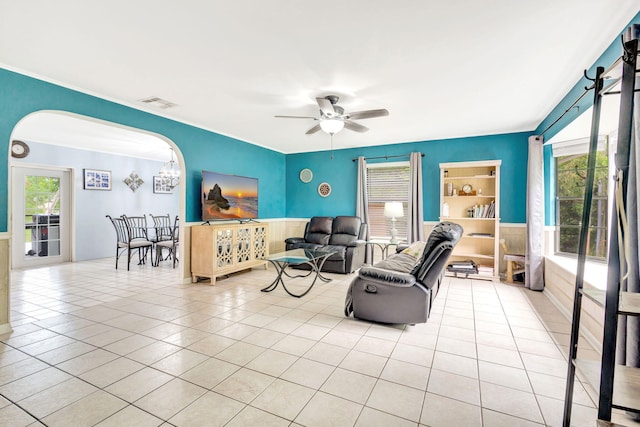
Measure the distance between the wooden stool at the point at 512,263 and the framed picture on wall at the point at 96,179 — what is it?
8.24m

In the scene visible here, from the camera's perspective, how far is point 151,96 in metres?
3.64

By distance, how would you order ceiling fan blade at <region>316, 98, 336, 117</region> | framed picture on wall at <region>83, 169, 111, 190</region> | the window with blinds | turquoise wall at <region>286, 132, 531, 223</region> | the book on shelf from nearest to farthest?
1. ceiling fan blade at <region>316, 98, 336, 117</region>
2. the book on shelf
3. turquoise wall at <region>286, 132, 531, 223</region>
4. the window with blinds
5. framed picture on wall at <region>83, 169, 111, 190</region>

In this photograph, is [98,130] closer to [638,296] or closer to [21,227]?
[21,227]

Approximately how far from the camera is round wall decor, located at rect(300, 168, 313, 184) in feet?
23.0

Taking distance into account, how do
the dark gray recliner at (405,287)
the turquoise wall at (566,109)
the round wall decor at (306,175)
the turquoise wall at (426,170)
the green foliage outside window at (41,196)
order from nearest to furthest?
the turquoise wall at (566,109), the dark gray recliner at (405,287), the turquoise wall at (426,170), the green foliage outside window at (41,196), the round wall decor at (306,175)

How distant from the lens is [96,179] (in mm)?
6969

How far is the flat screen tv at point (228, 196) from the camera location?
4.89 meters

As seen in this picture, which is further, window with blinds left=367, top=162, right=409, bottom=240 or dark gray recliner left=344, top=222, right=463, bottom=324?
window with blinds left=367, top=162, right=409, bottom=240

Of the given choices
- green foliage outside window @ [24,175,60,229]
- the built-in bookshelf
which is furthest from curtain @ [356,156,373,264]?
green foliage outside window @ [24,175,60,229]

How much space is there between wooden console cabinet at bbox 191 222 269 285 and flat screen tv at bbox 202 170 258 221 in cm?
31

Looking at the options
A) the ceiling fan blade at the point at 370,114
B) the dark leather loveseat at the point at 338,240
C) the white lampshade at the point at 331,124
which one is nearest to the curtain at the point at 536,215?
the ceiling fan blade at the point at 370,114

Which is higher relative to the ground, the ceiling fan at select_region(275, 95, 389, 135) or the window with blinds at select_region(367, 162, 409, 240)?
the ceiling fan at select_region(275, 95, 389, 135)

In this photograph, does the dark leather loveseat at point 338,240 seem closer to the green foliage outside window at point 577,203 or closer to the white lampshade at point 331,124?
the white lampshade at point 331,124

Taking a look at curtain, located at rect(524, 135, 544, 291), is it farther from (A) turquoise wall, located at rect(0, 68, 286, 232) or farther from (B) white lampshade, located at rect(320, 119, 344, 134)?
(A) turquoise wall, located at rect(0, 68, 286, 232)
